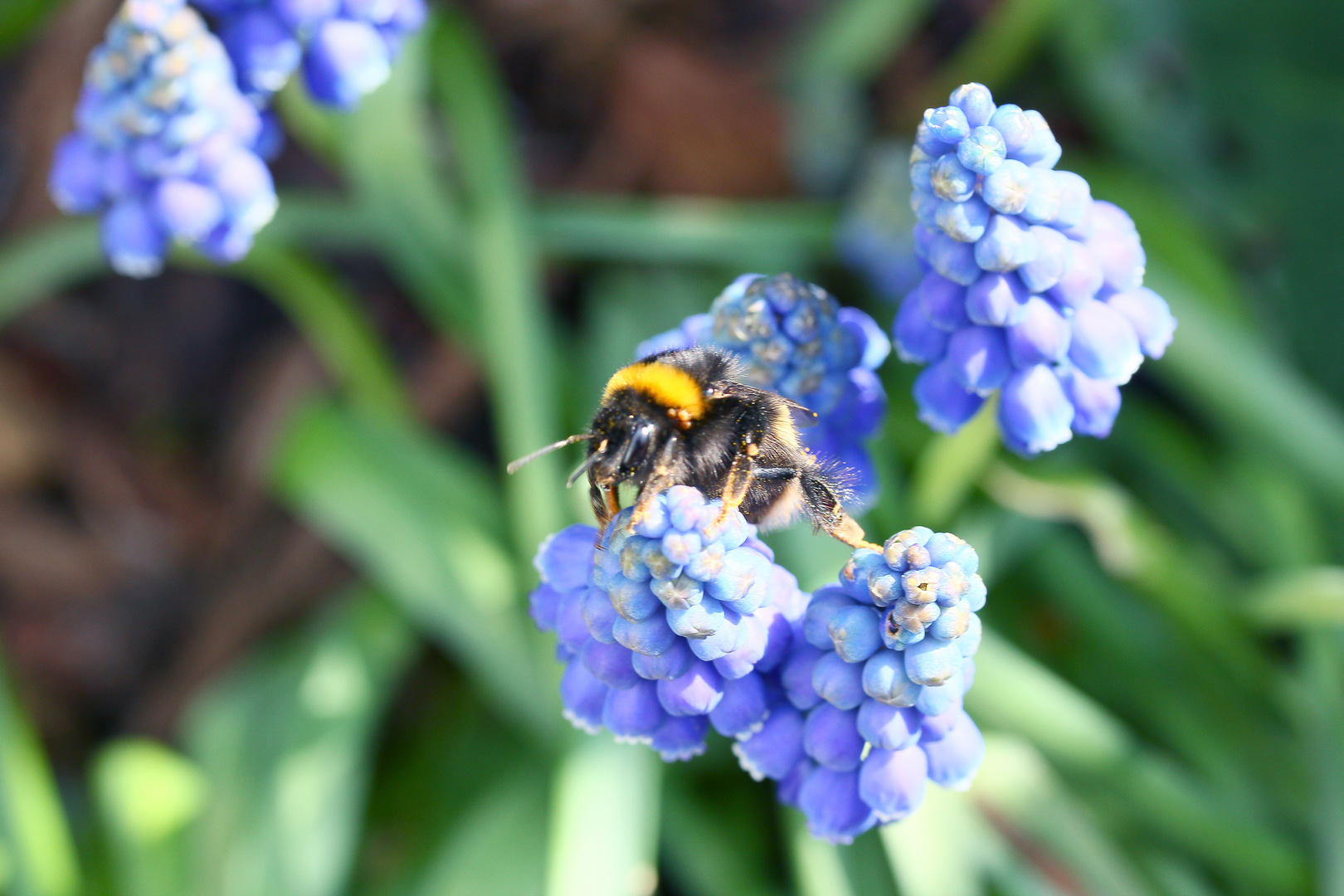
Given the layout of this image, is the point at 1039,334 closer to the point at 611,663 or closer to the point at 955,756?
the point at 955,756

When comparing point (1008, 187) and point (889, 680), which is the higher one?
point (1008, 187)

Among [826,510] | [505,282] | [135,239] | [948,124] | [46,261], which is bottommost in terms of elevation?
[826,510]

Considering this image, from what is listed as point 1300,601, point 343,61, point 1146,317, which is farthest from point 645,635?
point 1300,601

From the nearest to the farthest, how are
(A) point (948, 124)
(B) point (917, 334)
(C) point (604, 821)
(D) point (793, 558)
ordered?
1. (A) point (948, 124)
2. (B) point (917, 334)
3. (C) point (604, 821)
4. (D) point (793, 558)

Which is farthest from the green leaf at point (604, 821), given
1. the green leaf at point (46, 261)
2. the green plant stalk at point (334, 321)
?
the green leaf at point (46, 261)

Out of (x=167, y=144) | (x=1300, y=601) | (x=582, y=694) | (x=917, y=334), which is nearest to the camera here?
(x=582, y=694)

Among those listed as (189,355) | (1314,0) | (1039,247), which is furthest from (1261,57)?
(189,355)

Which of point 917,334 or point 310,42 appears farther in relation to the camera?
point 310,42

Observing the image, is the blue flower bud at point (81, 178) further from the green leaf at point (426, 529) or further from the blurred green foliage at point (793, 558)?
the green leaf at point (426, 529)
